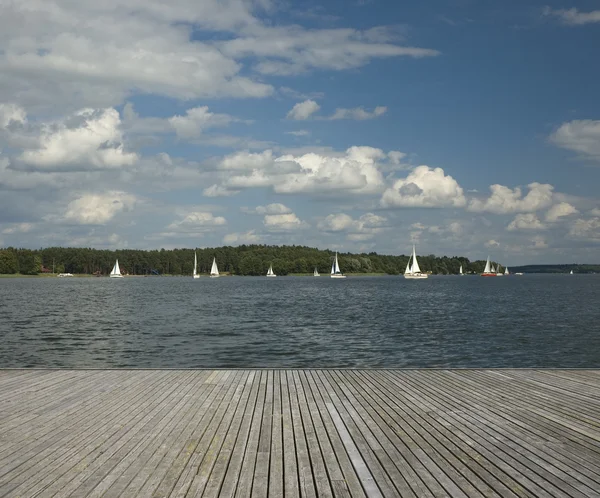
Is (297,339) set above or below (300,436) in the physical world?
below

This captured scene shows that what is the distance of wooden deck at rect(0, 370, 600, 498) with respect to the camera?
250 inches

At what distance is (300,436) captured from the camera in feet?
26.6

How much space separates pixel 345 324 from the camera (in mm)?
39438

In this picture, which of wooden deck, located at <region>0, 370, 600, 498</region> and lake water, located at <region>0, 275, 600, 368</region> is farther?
lake water, located at <region>0, 275, 600, 368</region>

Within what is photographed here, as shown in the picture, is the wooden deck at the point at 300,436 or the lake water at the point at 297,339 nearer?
the wooden deck at the point at 300,436

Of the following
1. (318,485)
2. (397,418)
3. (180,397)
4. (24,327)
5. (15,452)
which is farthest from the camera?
(24,327)

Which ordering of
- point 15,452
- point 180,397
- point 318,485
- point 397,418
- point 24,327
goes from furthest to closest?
1. point 24,327
2. point 180,397
3. point 397,418
4. point 15,452
5. point 318,485

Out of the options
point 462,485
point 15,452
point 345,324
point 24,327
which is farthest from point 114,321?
point 462,485

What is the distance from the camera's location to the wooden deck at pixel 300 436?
6.34m

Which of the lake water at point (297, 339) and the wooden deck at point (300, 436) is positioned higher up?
the wooden deck at point (300, 436)

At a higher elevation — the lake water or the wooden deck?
the wooden deck

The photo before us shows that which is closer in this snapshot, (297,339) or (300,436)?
(300,436)

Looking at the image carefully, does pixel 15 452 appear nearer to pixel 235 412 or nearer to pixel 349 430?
pixel 235 412

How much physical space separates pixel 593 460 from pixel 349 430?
10.7ft
